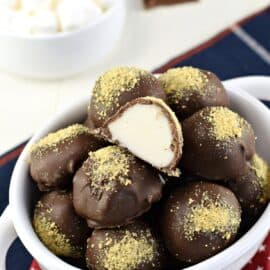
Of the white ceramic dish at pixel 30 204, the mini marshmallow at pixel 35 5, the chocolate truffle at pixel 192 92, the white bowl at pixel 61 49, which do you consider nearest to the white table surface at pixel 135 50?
the white bowl at pixel 61 49

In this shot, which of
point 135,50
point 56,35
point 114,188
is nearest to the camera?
point 114,188

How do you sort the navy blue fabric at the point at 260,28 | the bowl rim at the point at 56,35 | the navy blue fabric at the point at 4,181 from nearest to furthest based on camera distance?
the navy blue fabric at the point at 4,181
the bowl rim at the point at 56,35
the navy blue fabric at the point at 260,28

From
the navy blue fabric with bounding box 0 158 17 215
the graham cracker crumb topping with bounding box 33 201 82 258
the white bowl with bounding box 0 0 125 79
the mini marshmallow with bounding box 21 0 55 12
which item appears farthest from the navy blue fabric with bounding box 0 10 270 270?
the graham cracker crumb topping with bounding box 33 201 82 258

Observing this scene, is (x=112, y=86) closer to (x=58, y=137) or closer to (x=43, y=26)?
(x=58, y=137)

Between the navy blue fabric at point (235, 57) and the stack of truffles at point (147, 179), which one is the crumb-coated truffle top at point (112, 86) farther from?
the navy blue fabric at point (235, 57)

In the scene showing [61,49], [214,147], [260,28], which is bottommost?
[260,28]

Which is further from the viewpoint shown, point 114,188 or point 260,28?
point 260,28

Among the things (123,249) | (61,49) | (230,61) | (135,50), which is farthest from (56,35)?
(123,249)

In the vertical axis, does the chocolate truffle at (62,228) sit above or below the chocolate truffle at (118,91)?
below
